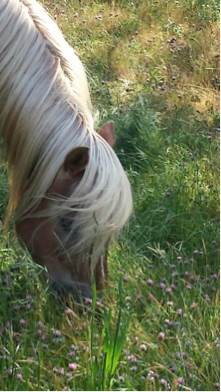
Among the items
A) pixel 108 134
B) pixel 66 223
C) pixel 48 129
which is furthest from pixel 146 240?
pixel 48 129

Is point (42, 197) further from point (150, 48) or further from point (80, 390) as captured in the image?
point (150, 48)

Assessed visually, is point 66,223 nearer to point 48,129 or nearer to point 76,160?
point 76,160

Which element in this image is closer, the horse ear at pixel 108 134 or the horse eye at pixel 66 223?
the horse eye at pixel 66 223

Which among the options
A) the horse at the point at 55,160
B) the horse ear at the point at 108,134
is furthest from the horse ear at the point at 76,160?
the horse ear at the point at 108,134

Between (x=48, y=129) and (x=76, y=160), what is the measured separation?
0.27m

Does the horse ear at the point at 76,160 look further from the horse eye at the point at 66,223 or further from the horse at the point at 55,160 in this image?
the horse eye at the point at 66,223

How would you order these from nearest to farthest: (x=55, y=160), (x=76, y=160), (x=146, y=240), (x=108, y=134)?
1. (x=76, y=160)
2. (x=55, y=160)
3. (x=108, y=134)
4. (x=146, y=240)

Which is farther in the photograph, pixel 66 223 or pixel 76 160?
pixel 66 223

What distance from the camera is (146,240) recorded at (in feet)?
11.1

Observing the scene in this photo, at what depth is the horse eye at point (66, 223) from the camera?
256 centimetres

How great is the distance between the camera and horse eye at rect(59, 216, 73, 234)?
8.40 feet

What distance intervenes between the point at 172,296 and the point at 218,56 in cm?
392

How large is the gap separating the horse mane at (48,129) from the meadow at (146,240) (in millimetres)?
288

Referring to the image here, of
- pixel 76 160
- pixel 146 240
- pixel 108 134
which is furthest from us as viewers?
pixel 146 240
